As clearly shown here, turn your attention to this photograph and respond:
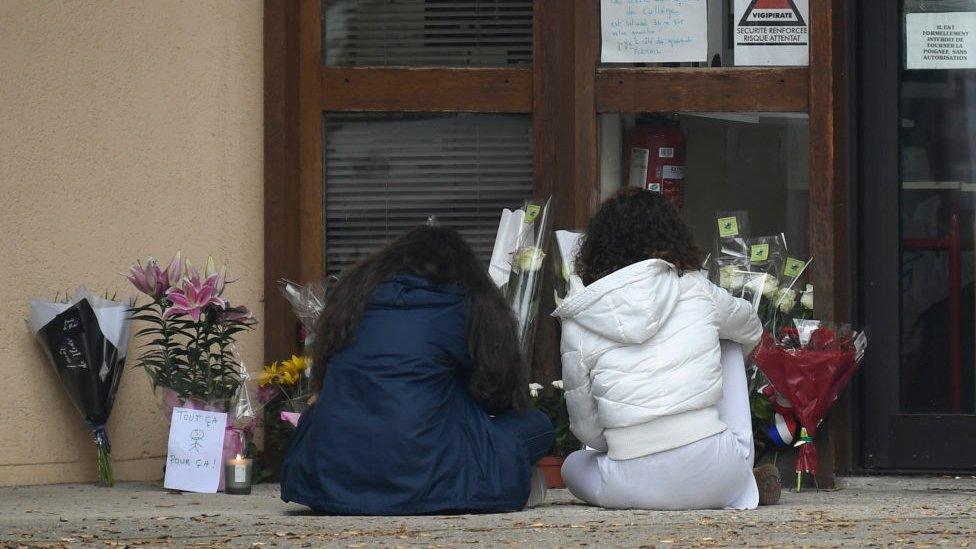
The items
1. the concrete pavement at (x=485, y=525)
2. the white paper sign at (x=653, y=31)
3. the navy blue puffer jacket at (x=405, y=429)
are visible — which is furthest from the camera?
the white paper sign at (x=653, y=31)

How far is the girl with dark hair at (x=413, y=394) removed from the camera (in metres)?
4.55

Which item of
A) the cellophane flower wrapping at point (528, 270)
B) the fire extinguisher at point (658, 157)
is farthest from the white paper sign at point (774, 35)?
the cellophane flower wrapping at point (528, 270)

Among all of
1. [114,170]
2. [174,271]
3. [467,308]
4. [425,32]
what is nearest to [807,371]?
[467,308]

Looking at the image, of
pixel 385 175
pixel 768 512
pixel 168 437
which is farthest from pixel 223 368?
pixel 768 512

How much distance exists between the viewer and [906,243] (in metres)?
6.10

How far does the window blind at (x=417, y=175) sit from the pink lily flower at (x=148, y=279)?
852 millimetres

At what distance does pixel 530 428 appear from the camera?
4781 mm

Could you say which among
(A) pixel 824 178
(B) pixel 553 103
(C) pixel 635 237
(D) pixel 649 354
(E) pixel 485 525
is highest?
(B) pixel 553 103

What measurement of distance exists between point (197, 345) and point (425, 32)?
1.56 metres

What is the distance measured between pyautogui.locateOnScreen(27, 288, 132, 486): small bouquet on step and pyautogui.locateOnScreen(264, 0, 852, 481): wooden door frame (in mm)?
643

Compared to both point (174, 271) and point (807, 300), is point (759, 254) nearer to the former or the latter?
point (807, 300)

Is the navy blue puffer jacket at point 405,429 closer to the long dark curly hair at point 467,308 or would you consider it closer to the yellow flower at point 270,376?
the long dark curly hair at point 467,308

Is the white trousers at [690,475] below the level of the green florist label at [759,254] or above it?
below

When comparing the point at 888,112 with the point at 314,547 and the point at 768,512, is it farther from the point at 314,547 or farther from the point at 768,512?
the point at 314,547
